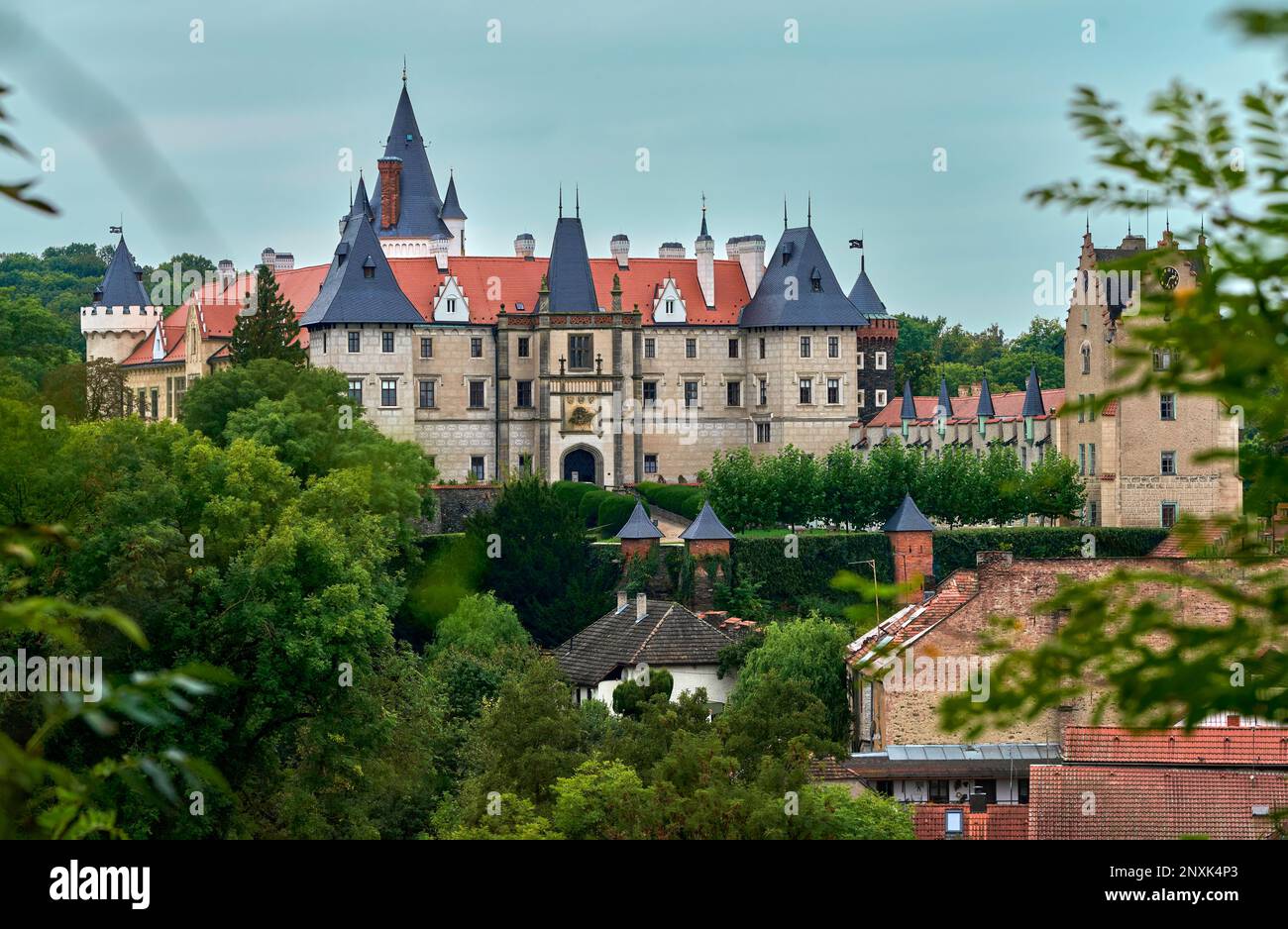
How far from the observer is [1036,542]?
6431cm

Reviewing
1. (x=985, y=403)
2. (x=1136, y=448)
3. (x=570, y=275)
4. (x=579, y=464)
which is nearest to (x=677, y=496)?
(x=579, y=464)

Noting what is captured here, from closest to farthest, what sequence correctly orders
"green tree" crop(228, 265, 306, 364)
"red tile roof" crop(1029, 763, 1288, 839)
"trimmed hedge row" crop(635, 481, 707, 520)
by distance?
"red tile roof" crop(1029, 763, 1288, 839), "green tree" crop(228, 265, 306, 364), "trimmed hedge row" crop(635, 481, 707, 520)

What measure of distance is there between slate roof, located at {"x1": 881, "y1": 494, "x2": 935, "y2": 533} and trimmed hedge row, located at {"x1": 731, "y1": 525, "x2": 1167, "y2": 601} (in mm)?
535

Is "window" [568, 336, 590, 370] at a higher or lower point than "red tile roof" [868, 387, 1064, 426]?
higher

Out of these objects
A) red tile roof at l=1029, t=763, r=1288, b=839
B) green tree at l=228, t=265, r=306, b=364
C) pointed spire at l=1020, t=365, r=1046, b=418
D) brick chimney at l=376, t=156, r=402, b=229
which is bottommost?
red tile roof at l=1029, t=763, r=1288, b=839

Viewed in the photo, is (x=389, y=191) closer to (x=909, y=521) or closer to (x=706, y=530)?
(x=706, y=530)

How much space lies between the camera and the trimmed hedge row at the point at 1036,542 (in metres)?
64.2

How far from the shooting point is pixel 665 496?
71.9m

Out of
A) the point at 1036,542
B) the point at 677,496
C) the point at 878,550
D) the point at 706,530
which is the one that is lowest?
the point at 878,550

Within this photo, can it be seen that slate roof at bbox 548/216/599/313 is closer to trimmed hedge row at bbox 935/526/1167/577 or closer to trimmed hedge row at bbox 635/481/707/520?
trimmed hedge row at bbox 635/481/707/520

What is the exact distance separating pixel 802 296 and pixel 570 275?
9044mm
